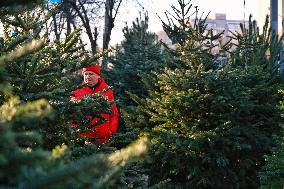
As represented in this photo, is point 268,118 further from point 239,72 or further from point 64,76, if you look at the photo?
point 64,76

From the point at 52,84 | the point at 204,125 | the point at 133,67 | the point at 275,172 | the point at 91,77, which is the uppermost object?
the point at 52,84

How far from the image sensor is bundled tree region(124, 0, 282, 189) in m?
6.74

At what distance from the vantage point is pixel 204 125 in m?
7.05

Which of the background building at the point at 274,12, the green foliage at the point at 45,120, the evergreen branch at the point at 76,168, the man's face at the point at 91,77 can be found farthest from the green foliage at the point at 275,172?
the background building at the point at 274,12

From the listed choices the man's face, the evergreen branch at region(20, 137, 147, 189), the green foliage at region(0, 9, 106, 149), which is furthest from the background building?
the evergreen branch at region(20, 137, 147, 189)

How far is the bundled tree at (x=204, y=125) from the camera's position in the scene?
674cm

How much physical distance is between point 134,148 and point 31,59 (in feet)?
7.56

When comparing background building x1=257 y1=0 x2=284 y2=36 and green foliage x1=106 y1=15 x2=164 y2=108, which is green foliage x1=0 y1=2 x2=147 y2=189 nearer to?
green foliage x1=106 y1=15 x2=164 y2=108

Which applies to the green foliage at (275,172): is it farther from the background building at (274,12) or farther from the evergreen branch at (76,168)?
the background building at (274,12)

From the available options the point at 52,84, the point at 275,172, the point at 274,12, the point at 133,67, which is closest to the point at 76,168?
the point at 52,84

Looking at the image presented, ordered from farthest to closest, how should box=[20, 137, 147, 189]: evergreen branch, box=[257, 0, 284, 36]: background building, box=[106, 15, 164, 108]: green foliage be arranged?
1. box=[257, 0, 284, 36]: background building
2. box=[106, 15, 164, 108]: green foliage
3. box=[20, 137, 147, 189]: evergreen branch

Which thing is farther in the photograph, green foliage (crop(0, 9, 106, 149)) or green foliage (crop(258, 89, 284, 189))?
green foliage (crop(258, 89, 284, 189))

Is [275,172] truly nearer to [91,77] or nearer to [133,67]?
[91,77]

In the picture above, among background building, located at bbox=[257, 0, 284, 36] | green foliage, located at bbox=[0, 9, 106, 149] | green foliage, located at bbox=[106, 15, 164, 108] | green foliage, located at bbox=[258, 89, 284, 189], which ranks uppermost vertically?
background building, located at bbox=[257, 0, 284, 36]
